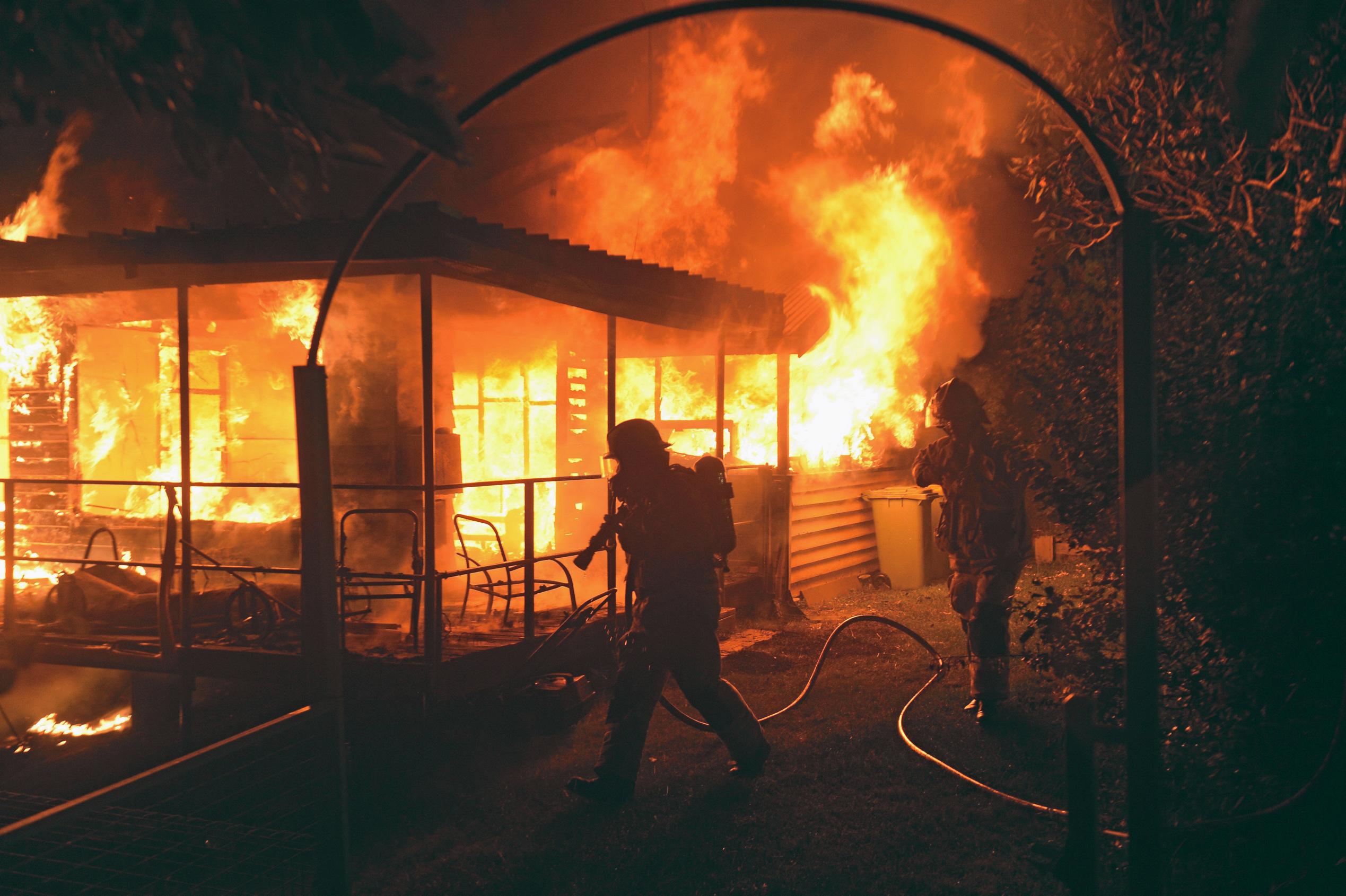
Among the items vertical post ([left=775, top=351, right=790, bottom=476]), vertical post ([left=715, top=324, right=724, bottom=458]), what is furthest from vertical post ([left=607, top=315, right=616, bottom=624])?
vertical post ([left=775, top=351, right=790, bottom=476])

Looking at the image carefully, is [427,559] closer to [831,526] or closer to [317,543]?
[317,543]

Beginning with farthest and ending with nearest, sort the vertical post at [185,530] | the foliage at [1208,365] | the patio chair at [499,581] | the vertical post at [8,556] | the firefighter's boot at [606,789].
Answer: the patio chair at [499,581], the vertical post at [8,556], the vertical post at [185,530], the firefighter's boot at [606,789], the foliage at [1208,365]

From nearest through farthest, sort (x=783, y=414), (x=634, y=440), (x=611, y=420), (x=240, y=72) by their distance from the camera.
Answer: (x=240, y=72), (x=634, y=440), (x=611, y=420), (x=783, y=414)

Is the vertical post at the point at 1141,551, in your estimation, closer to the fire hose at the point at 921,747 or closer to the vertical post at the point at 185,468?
Result: the fire hose at the point at 921,747

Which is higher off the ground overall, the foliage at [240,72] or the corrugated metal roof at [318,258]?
the corrugated metal roof at [318,258]

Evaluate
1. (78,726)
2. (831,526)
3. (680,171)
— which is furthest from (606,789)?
(680,171)

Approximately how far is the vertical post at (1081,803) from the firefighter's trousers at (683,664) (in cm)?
267

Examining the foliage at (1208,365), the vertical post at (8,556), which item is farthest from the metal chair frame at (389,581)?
the foliage at (1208,365)

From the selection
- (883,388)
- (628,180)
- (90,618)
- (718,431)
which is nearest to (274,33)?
(90,618)

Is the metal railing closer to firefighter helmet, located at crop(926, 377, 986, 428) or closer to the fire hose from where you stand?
the fire hose

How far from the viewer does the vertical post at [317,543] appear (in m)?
2.95

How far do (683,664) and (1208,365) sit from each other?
3.17 metres

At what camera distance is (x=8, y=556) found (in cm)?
661

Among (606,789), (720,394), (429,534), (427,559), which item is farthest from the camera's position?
(720,394)
